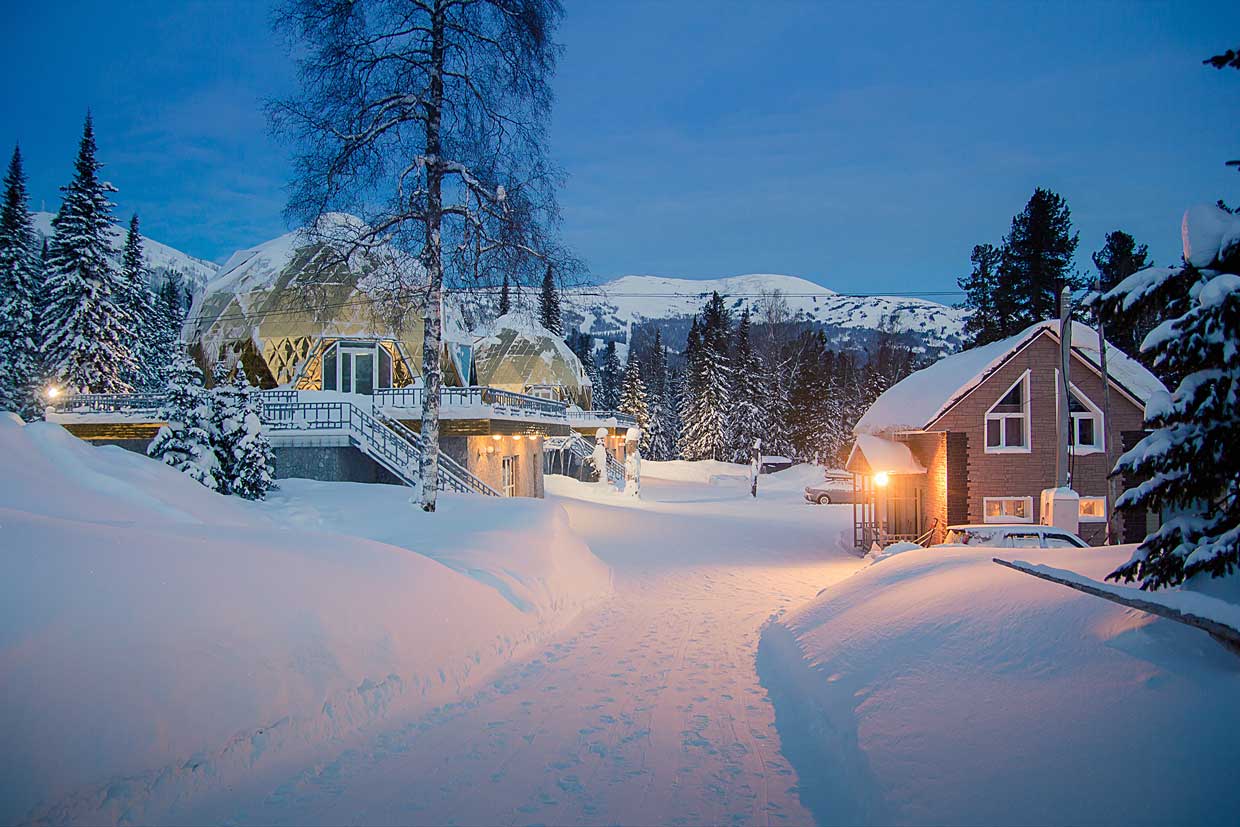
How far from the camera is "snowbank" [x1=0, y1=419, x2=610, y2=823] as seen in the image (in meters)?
3.70

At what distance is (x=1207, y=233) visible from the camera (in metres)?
3.75

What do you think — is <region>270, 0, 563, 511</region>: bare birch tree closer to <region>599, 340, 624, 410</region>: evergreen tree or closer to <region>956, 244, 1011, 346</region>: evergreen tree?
<region>956, 244, 1011, 346</region>: evergreen tree

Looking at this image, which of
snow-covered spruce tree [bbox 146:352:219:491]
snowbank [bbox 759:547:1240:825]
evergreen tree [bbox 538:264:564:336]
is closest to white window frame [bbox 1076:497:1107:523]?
evergreen tree [bbox 538:264:564:336]

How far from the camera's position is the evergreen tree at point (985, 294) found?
36688mm

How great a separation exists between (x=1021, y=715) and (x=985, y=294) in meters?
38.5

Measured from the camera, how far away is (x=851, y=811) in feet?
13.2

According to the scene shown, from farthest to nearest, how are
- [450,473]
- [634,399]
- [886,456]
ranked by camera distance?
[634,399] → [886,456] → [450,473]

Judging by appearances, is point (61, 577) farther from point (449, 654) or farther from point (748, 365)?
point (748, 365)

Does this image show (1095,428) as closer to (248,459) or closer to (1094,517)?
(1094,517)

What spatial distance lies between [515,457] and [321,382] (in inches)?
340

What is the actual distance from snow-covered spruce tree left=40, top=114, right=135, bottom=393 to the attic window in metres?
41.0

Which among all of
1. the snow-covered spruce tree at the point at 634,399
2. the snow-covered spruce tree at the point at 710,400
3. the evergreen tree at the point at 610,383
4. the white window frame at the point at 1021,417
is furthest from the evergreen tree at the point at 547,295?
the evergreen tree at the point at 610,383

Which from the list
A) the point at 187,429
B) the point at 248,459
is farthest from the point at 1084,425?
the point at 187,429

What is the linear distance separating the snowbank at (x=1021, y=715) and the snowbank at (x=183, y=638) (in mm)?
3352
